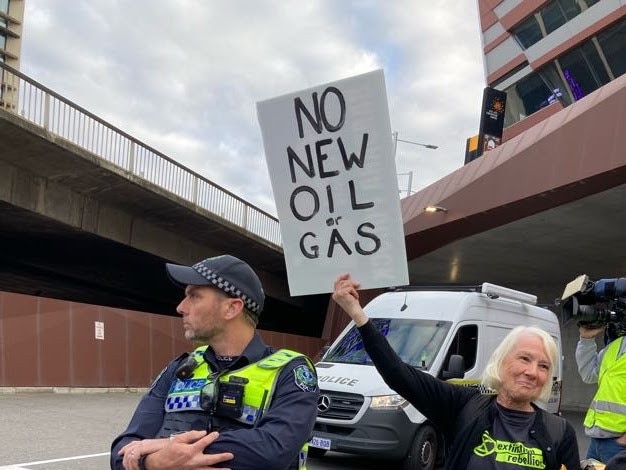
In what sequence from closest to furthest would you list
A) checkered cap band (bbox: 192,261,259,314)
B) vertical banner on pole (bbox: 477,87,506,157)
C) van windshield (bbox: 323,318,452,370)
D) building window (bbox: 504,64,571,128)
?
checkered cap band (bbox: 192,261,259,314) < van windshield (bbox: 323,318,452,370) < vertical banner on pole (bbox: 477,87,506,157) < building window (bbox: 504,64,571,128)

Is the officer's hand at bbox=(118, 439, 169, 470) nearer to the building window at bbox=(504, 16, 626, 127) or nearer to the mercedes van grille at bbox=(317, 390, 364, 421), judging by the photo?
the mercedes van grille at bbox=(317, 390, 364, 421)

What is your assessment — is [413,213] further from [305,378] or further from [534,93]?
[534,93]

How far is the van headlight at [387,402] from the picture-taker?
8266mm

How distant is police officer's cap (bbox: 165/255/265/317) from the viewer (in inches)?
96.1

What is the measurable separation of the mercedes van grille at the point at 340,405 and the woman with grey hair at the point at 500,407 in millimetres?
5661

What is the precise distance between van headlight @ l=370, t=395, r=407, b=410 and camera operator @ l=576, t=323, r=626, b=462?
4.04 meters

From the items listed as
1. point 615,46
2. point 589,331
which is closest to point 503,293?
point 589,331

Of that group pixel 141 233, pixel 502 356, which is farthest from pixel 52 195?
pixel 502 356

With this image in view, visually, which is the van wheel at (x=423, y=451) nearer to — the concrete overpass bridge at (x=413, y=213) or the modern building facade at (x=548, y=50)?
the concrete overpass bridge at (x=413, y=213)

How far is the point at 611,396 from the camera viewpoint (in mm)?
4113

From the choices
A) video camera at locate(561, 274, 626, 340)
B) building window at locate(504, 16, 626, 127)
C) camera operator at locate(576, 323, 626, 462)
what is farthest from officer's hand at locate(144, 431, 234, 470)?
building window at locate(504, 16, 626, 127)

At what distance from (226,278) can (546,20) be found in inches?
1574

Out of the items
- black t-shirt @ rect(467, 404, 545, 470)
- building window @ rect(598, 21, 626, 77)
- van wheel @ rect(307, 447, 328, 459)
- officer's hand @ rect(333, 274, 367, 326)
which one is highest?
building window @ rect(598, 21, 626, 77)

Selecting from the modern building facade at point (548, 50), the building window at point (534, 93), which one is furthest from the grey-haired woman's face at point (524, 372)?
the building window at point (534, 93)
